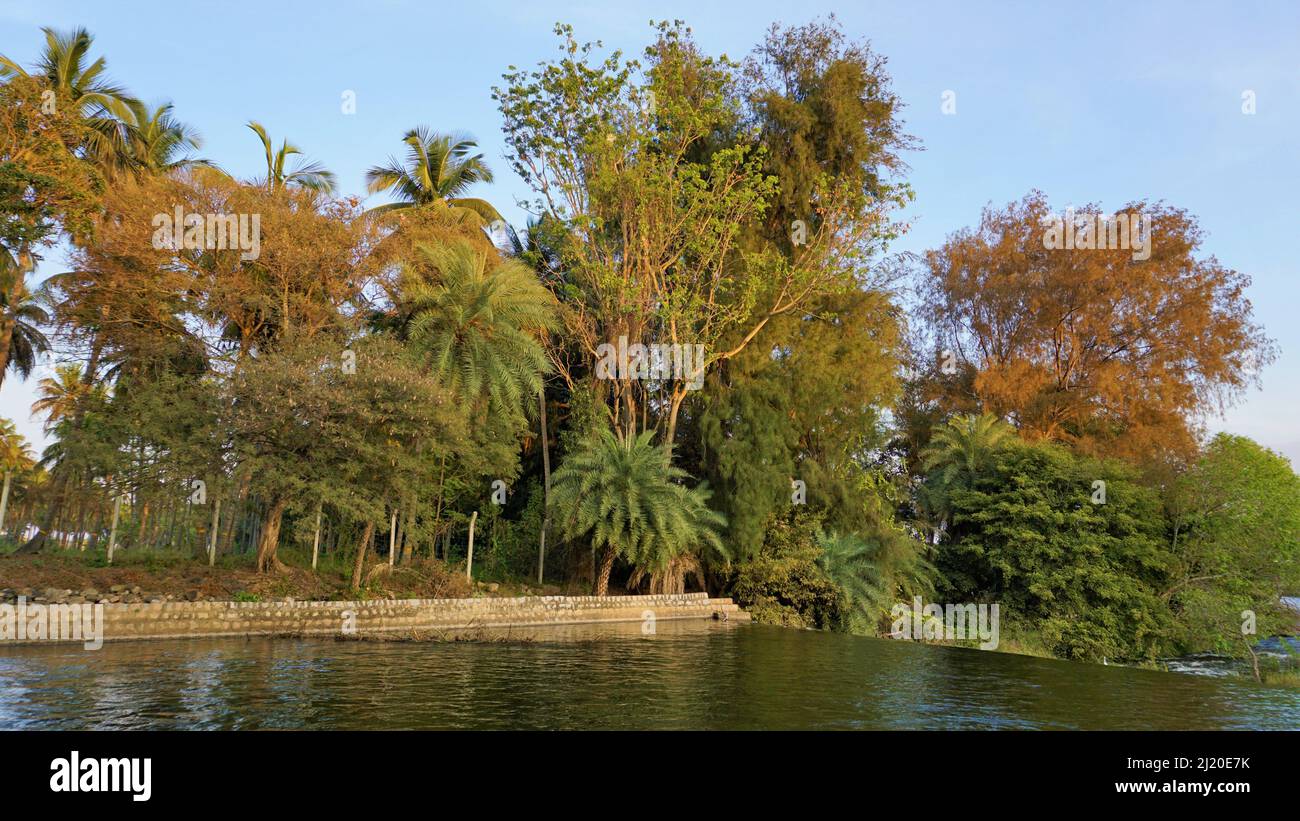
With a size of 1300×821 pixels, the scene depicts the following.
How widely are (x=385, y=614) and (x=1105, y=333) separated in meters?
27.8

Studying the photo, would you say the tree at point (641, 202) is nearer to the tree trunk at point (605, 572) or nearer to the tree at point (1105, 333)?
the tree trunk at point (605, 572)

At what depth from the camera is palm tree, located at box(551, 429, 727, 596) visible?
20.6 m

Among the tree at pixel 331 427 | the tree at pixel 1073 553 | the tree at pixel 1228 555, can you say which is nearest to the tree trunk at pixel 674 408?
the tree at pixel 331 427

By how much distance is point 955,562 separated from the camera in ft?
95.2

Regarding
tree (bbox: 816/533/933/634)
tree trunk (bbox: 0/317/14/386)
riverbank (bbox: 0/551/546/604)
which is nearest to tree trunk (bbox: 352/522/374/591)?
riverbank (bbox: 0/551/546/604)

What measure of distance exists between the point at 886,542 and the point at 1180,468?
1038cm

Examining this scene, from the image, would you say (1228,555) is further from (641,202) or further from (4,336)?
(4,336)

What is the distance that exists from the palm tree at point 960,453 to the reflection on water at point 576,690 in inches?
518

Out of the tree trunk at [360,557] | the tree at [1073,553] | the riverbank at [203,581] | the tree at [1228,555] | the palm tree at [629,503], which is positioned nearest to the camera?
the riverbank at [203,581]

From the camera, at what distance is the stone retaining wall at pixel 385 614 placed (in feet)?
47.3

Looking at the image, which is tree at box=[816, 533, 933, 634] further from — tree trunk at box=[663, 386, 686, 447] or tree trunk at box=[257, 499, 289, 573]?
tree trunk at box=[257, 499, 289, 573]

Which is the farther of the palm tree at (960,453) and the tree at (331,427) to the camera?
the palm tree at (960,453)
